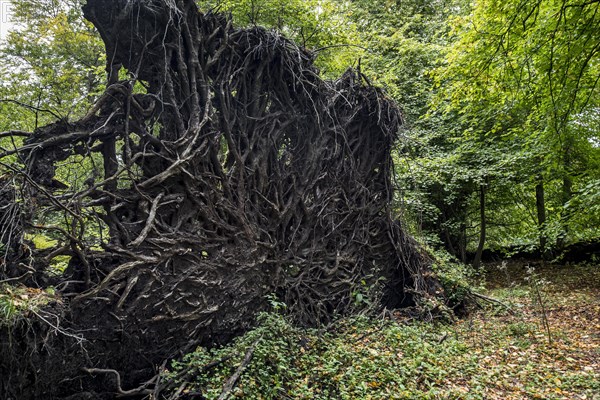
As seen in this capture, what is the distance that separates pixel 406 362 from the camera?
14.1 feet

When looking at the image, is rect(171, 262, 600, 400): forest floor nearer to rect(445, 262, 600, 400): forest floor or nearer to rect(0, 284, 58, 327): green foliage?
rect(445, 262, 600, 400): forest floor

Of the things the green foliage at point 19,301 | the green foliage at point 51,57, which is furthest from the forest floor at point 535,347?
the green foliage at point 51,57

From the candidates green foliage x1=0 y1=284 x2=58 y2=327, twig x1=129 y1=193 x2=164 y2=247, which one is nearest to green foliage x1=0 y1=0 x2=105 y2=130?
twig x1=129 y1=193 x2=164 y2=247

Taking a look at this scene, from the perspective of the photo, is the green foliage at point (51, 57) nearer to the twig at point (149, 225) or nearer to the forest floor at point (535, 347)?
the twig at point (149, 225)

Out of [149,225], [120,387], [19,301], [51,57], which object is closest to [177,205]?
[149,225]

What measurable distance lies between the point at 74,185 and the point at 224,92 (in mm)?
2117

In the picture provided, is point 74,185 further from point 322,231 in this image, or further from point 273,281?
point 322,231

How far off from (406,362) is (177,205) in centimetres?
314

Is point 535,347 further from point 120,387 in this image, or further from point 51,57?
point 51,57

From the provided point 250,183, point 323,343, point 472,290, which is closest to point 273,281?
point 323,343

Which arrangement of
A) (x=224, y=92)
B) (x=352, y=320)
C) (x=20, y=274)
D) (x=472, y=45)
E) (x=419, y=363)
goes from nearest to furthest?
(x=20, y=274) → (x=419, y=363) → (x=224, y=92) → (x=352, y=320) → (x=472, y=45)

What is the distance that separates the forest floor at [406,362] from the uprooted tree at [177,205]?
482mm

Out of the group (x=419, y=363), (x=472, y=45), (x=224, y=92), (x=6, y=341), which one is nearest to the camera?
(x=6, y=341)

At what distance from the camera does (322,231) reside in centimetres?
585
